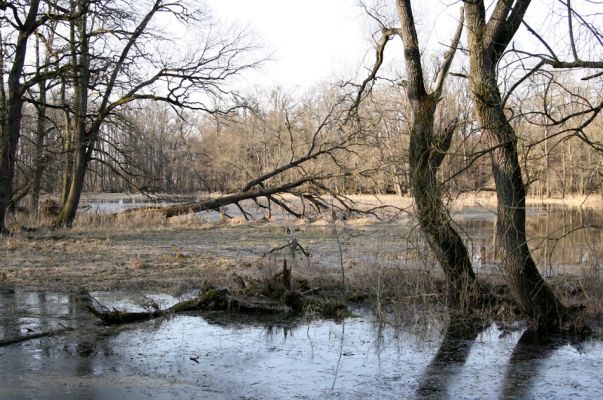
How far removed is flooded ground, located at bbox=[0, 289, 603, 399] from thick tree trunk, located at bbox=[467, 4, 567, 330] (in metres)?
0.54

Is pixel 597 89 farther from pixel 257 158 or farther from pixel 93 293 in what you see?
pixel 257 158

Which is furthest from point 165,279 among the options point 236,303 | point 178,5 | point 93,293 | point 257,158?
point 257,158

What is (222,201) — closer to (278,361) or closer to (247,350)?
(247,350)

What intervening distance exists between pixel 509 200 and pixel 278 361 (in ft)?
12.5

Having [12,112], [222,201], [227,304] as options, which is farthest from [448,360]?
[222,201]

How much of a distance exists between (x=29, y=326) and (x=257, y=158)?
37563mm

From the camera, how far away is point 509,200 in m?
8.39

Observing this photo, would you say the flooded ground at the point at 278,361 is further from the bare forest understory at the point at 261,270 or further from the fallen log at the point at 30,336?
the bare forest understory at the point at 261,270

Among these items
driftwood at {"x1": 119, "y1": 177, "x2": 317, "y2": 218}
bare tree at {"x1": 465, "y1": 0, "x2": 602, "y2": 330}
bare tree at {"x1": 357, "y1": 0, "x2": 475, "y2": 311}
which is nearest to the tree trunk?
driftwood at {"x1": 119, "y1": 177, "x2": 317, "y2": 218}

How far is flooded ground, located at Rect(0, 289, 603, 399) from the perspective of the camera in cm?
599

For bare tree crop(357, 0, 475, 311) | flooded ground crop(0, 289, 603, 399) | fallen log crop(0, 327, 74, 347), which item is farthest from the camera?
bare tree crop(357, 0, 475, 311)

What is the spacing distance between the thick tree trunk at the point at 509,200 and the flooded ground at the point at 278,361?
1.76ft

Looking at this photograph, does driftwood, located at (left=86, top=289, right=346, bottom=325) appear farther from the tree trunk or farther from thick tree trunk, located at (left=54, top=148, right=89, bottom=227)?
thick tree trunk, located at (left=54, top=148, right=89, bottom=227)

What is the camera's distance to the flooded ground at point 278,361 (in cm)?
599
